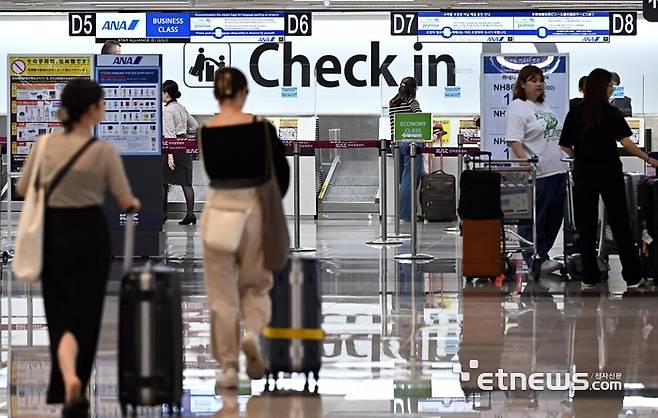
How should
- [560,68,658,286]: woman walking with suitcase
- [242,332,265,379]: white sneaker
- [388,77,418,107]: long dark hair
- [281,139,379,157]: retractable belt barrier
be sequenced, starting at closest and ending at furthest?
[242,332,265,379]: white sneaker → [560,68,658,286]: woman walking with suitcase → [281,139,379,157]: retractable belt barrier → [388,77,418,107]: long dark hair

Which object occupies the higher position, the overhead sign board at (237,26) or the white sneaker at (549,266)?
the overhead sign board at (237,26)

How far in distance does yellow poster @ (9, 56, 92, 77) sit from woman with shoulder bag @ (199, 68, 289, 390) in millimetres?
6795

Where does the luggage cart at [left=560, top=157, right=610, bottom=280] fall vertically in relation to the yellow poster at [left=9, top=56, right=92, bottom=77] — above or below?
below

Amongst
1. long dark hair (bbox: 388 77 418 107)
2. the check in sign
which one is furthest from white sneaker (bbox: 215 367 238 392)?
long dark hair (bbox: 388 77 418 107)

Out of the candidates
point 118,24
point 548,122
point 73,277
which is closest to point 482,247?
point 548,122

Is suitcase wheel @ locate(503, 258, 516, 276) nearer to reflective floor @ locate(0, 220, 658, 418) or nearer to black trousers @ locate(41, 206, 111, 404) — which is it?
reflective floor @ locate(0, 220, 658, 418)

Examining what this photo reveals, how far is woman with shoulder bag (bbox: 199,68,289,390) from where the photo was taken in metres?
6.86

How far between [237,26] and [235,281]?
54.2 ft

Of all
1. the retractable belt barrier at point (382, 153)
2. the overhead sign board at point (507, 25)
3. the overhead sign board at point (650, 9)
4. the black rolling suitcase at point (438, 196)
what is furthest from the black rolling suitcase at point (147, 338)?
the overhead sign board at point (507, 25)

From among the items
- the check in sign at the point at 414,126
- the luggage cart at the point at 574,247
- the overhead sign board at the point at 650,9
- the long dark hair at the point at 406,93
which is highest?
the overhead sign board at the point at 650,9

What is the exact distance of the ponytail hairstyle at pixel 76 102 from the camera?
6176 mm

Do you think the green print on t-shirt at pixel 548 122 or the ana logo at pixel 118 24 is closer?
the green print on t-shirt at pixel 548 122

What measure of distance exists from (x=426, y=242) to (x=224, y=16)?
7.68 meters

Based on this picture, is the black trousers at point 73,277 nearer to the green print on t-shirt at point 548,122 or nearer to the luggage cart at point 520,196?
the luggage cart at point 520,196
